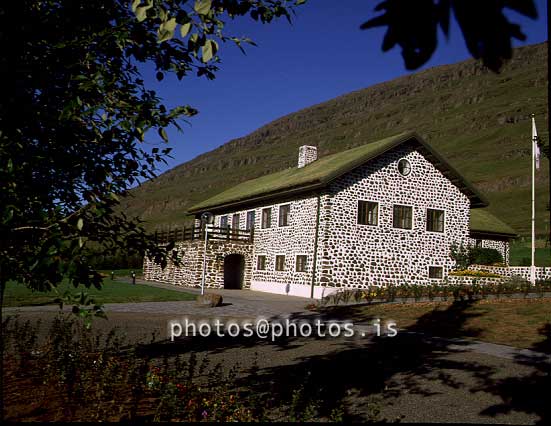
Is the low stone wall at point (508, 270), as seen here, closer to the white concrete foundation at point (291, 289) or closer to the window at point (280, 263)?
the white concrete foundation at point (291, 289)

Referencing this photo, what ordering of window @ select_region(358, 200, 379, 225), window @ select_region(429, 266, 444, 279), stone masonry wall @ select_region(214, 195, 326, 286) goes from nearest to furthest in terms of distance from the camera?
stone masonry wall @ select_region(214, 195, 326, 286) → window @ select_region(358, 200, 379, 225) → window @ select_region(429, 266, 444, 279)

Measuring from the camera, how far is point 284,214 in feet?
87.2

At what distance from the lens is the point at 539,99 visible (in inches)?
5044

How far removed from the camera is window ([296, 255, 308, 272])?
24.4 meters

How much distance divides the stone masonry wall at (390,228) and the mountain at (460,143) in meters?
35.4

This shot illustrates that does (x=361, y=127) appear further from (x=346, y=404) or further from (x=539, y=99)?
(x=346, y=404)

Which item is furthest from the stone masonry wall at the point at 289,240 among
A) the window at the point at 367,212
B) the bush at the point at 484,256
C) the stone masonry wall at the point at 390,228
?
the bush at the point at 484,256

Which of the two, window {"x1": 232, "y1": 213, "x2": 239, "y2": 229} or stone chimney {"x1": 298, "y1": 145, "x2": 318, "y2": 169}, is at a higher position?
stone chimney {"x1": 298, "y1": 145, "x2": 318, "y2": 169}

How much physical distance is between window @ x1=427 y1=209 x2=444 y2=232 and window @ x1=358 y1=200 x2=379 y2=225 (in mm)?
2965

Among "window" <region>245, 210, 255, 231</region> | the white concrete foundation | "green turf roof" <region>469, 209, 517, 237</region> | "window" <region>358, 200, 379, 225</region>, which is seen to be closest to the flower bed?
the white concrete foundation

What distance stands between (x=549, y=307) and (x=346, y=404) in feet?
34.5

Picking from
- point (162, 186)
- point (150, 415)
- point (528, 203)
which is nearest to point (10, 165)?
point (150, 415)

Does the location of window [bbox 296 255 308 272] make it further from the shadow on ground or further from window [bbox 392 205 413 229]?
the shadow on ground

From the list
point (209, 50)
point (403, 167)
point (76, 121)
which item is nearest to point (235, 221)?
point (403, 167)
